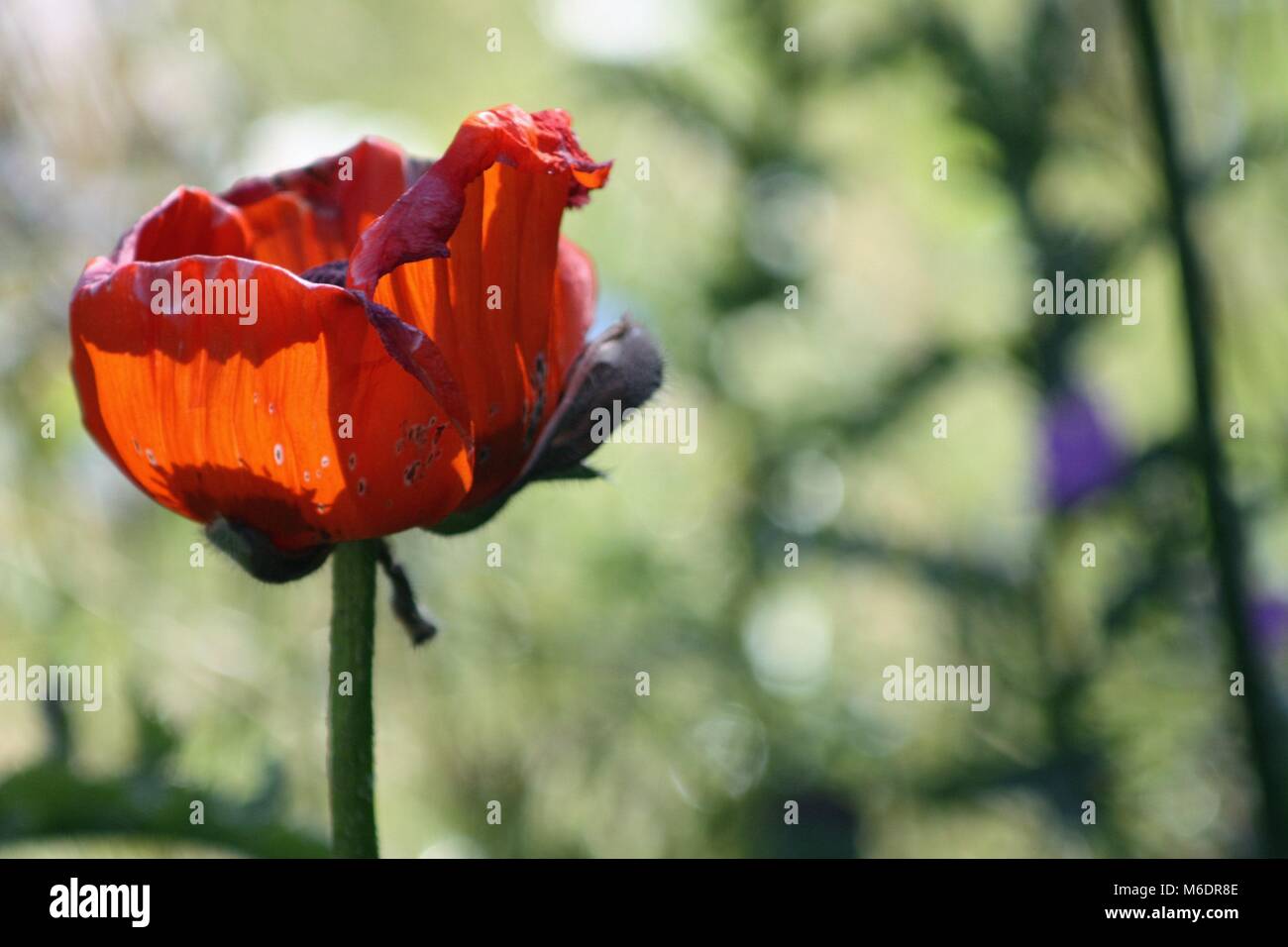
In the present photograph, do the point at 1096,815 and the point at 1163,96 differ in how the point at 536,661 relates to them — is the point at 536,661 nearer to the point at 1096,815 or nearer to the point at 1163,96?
the point at 1096,815

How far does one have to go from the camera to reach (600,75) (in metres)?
1.95

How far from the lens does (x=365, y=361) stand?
0.63 metres

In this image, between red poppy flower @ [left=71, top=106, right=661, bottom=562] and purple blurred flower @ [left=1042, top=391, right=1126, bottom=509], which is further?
purple blurred flower @ [left=1042, top=391, right=1126, bottom=509]

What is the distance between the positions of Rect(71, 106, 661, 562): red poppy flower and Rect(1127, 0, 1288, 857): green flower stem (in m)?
0.60

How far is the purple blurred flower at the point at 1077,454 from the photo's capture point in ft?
5.46

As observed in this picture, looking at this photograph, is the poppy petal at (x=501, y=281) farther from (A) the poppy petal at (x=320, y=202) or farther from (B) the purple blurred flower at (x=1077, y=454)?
(B) the purple blurred flower at (x=1077, y=454)

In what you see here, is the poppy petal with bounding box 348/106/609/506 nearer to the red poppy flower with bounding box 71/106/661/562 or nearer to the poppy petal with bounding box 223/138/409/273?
the red poppy flower with bounding box 71/106/661/562

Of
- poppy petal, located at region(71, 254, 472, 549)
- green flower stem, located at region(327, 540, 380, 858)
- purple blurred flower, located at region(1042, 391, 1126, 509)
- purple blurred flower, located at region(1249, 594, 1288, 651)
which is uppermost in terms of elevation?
purple blurred flower, located at region(1042, 391, 1126, 509)

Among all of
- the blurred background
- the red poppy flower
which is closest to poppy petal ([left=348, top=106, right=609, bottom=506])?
the red poppy flower

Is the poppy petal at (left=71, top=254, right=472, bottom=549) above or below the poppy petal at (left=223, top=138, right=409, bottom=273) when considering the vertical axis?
below

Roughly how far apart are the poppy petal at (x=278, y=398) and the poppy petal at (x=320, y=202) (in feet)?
0.52

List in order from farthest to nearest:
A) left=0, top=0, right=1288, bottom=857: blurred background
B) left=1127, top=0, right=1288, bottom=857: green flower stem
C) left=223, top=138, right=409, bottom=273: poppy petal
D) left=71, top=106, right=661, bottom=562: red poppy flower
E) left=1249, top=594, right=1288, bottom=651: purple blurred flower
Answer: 1. left=0, top=0, right=1288, bottom=857: blurred background
2. left=1249, top=594, right=1288, bottom=651: purple blurred flower
3. left=1127, top=0, right=1288, bottom=857: green flower stem
4. left=223, top=138, right=409, bottom=273: poppy petal
5. left=71, top=106, right=661, bottom=562: red poppy flower

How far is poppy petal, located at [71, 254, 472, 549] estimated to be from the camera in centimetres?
63

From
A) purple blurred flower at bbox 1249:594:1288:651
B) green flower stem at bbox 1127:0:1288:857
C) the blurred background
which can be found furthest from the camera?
the blurred background
